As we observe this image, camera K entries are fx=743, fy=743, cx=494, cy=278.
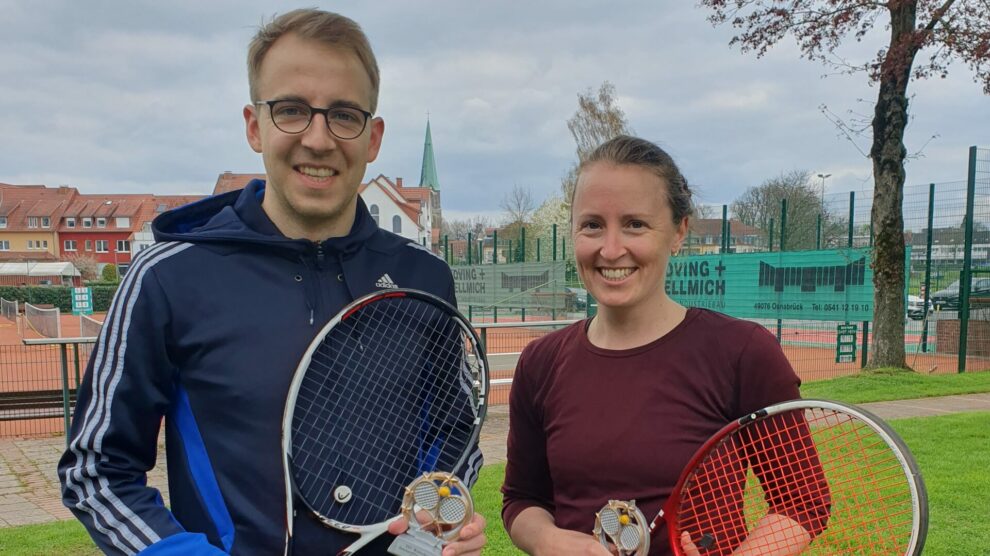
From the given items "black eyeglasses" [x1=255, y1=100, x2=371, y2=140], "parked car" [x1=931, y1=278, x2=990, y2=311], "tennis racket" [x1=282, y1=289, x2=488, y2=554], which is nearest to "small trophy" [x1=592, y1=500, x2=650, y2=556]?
"tennis racket" [x1=282, y1=289, x2=488, y2=554]

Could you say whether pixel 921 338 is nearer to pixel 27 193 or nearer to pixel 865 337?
pixel 865 337

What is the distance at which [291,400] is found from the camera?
175cm

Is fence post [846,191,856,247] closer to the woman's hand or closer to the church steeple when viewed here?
the woman's hand

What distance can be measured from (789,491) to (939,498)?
356 cm

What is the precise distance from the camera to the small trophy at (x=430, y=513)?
1.70 meters

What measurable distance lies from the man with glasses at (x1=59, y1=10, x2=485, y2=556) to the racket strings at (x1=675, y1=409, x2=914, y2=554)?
0.56 metres

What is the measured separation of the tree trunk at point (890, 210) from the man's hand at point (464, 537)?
10.1 m

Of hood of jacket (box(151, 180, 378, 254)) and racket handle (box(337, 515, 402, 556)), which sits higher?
hood of jacket (box(151, 180, 378, 254))

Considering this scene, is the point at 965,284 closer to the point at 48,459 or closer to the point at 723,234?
the point at 723,234

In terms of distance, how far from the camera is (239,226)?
1.92 metres

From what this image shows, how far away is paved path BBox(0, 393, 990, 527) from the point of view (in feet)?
19.4

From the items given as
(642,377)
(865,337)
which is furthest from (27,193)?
(642,377)

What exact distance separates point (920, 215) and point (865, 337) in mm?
1995

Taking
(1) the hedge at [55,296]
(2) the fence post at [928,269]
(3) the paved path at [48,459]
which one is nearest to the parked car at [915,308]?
(2) the fence post at [928,269]
